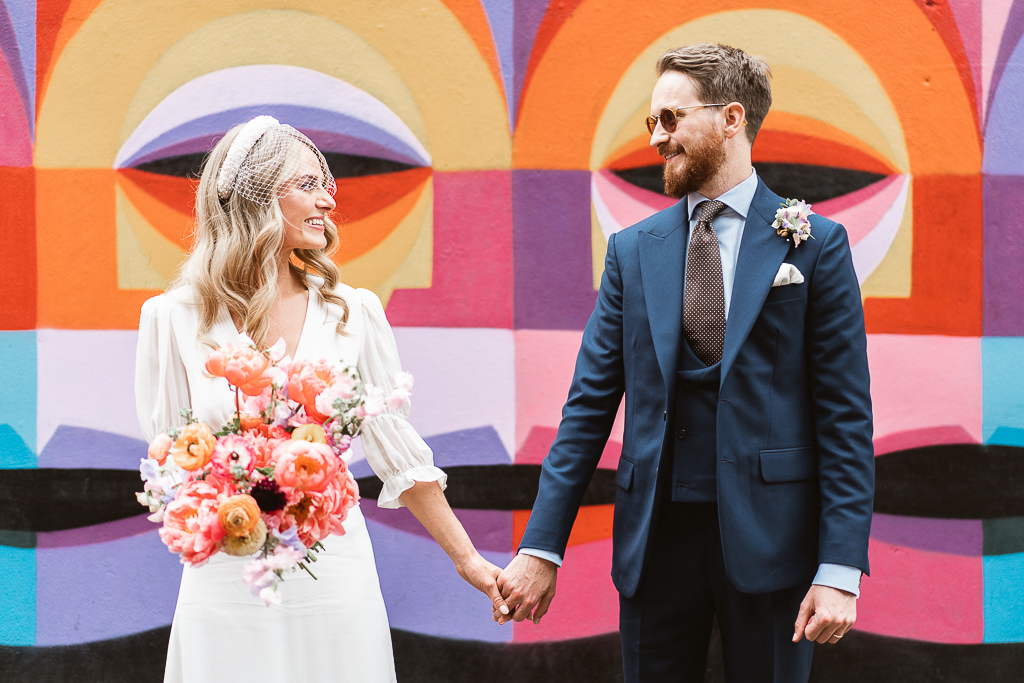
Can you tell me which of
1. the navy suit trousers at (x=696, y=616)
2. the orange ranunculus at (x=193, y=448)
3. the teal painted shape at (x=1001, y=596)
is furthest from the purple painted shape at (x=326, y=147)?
the teal painted shape at (x=1001, y=596)

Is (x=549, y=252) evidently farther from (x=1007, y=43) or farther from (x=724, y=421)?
(x=1007, y=43)

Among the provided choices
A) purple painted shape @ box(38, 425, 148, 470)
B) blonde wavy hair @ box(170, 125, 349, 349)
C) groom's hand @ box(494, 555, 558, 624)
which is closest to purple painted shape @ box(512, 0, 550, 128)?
blonde wavy hair @ box(170, 125, 349, 349)

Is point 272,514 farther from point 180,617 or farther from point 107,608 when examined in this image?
point 107,608

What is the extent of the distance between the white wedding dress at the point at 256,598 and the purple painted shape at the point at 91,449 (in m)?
1.38

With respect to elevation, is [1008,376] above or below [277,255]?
below

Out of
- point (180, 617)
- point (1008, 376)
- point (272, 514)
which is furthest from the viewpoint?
point (1008, 376)

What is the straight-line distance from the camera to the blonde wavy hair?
7.54 feet

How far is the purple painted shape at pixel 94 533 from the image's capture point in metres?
3.55

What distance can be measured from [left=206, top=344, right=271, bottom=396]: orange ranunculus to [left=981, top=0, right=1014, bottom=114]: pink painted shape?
338cm

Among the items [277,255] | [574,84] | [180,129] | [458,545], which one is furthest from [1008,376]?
[180,129]

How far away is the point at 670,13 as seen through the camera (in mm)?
3527

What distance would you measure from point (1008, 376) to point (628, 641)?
2.39 meters

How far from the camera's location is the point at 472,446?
354 centimetres

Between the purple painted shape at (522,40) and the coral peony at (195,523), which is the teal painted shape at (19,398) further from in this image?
the purple painted shape at (522,40)
